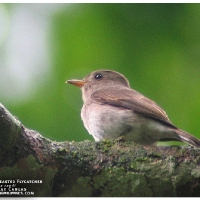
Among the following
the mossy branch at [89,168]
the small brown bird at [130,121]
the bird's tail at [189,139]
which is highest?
the small brown bird at [130,121]

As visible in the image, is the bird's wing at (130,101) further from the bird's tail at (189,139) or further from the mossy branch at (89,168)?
the mossy branch at (89,168)

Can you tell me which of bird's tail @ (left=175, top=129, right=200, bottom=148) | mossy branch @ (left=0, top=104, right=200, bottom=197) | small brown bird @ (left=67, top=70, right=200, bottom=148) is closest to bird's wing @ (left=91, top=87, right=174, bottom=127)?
small brown bird @ (left=67, top=70, right=200, bottom=148)

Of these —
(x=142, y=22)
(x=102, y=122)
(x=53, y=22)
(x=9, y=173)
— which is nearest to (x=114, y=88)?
(x=102, y=122)

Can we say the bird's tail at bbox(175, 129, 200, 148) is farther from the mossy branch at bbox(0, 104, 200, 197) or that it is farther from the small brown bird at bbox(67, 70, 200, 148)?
the mossy branch at bbox(0, 104, 200, 197)

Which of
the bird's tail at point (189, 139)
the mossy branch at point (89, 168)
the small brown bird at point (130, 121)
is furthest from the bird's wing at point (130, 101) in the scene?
the mossy branch at point (89, 168)

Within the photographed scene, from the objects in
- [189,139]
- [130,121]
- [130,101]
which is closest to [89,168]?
[189,139]

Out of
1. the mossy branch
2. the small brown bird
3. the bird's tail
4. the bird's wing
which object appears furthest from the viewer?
the bird's wing

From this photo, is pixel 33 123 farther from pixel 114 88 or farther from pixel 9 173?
pixel 114 88
